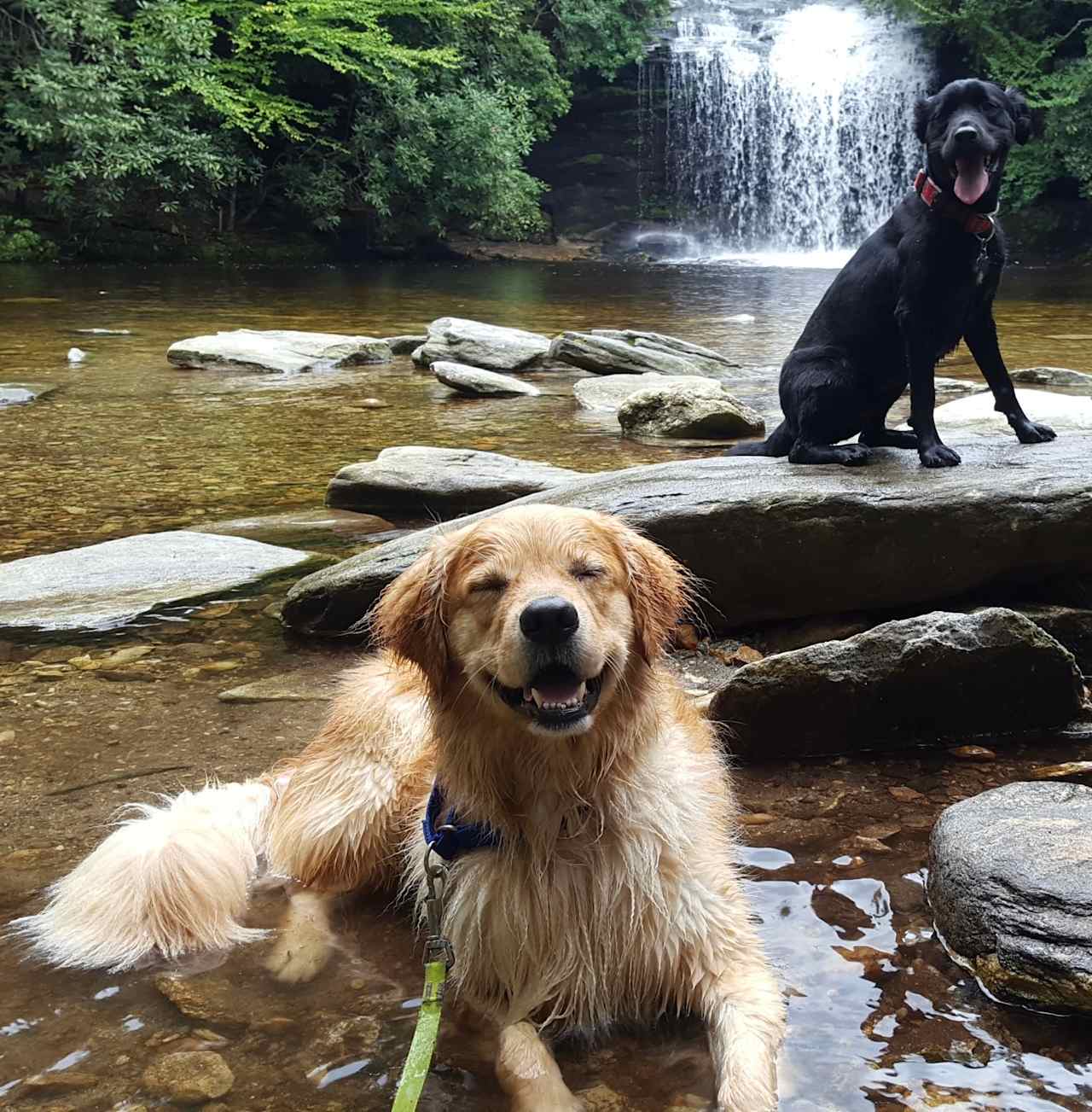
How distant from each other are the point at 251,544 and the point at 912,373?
327 cm

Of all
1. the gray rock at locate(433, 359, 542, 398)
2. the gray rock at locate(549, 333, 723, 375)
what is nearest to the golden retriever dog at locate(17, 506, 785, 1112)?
the gray rock at locate(433, 359, 542, 398)

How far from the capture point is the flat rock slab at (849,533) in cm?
421

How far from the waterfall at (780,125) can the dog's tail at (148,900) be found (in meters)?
27.2

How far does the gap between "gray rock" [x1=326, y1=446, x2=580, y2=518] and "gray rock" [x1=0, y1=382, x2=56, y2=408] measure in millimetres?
4845

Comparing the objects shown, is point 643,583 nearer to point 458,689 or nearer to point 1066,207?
point 458,689

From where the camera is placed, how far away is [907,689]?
12.0 feet

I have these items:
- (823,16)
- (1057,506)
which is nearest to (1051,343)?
(1057,506)

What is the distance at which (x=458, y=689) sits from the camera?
2715mm

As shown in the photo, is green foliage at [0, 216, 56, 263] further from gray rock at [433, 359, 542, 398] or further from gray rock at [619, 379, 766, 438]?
gray rock at [619, 379, 766, 438]

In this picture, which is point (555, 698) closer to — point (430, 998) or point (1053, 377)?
point (430, 998)

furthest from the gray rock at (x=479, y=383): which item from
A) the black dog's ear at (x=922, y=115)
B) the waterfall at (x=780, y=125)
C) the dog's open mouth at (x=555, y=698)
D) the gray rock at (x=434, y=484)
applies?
the waterfall at (x=780, y=125)

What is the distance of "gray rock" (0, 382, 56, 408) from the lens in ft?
33.7

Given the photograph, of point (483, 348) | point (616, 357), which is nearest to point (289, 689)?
point (616, 357)

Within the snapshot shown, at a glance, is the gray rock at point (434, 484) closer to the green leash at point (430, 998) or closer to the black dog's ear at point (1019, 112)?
the black dog's ear at point (1019, 112)
